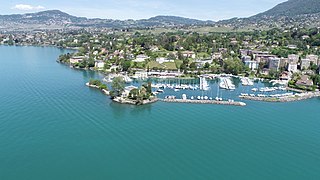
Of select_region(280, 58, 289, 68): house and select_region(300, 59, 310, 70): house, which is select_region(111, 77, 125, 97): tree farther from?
select_region(300, 59, 310, 70): house

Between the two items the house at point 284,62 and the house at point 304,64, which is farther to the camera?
the house at point 284,62

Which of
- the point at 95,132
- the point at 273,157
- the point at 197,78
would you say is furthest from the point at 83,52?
the point at 273,157

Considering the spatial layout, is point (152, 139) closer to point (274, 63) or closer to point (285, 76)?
point (285, 76)

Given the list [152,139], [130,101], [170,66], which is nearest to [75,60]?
[170,66]

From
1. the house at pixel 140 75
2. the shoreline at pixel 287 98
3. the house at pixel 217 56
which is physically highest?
the house at pixel 217 56

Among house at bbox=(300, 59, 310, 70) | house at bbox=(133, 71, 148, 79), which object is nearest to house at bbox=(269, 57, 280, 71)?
house at bbox=(300, 59, 310, 70)

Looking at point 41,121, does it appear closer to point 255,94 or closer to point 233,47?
point 255,94

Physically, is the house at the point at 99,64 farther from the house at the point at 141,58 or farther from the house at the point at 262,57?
the house at the point at 262,57

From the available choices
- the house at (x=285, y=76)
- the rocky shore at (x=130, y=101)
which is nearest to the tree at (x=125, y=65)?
the rocky shore at (x=130, y=101)
